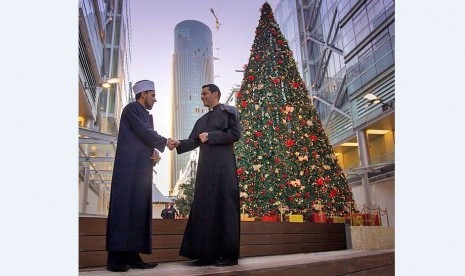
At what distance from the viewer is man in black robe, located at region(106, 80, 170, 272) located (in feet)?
7.96

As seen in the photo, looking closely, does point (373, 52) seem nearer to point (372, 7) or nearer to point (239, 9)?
point (372, 7)

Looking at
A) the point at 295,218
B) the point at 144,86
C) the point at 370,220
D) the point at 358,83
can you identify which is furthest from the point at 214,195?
the point at 358,83

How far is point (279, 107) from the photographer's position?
6.69 meters

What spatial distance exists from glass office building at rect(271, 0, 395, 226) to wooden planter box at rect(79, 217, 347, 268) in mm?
6894

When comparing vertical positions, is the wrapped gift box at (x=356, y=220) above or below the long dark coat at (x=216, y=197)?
below

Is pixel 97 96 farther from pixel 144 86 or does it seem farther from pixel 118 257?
pixel 118 257

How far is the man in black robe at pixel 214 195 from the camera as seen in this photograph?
108 inches

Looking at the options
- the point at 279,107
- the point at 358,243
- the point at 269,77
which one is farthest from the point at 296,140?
the point at 358,243

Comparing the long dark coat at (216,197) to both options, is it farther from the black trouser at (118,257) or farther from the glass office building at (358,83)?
the glass office building at (358,83)

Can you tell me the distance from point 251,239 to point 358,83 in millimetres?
14296

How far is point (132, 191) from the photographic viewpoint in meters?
2.53

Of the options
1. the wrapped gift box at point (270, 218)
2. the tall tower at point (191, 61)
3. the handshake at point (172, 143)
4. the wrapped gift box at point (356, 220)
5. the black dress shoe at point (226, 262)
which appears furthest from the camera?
the tall tower at point (191, 61)

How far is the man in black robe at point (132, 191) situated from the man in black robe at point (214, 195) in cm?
30

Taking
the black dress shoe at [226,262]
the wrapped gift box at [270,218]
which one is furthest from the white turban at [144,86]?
the wrapped gift box at [270,218]
